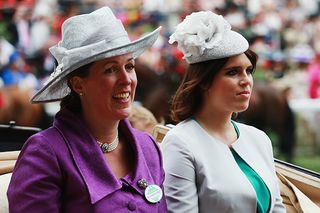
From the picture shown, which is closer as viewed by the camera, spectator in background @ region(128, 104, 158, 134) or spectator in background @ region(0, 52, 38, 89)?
spectator in background @ region(128, 104, 158, 134)

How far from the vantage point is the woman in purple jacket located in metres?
1.92

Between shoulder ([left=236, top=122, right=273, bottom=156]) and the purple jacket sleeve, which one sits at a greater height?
the purple jacket sleeve

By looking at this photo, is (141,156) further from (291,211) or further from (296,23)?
(296,23)

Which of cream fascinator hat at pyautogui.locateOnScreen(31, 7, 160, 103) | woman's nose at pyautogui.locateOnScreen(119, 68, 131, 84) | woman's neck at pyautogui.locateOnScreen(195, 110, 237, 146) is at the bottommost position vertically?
woman's neck at pyautogui.locateOnScreen(195, 110, 237, 146)

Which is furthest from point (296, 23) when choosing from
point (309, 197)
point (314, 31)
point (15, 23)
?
point (309, 197)

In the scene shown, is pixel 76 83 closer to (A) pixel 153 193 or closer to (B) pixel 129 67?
(B) pixel 129 67

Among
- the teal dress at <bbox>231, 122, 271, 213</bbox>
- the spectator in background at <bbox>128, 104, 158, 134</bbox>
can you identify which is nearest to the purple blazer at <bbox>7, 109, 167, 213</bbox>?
the teal dress at <bbox>231, 122, 271, 213</bbox>

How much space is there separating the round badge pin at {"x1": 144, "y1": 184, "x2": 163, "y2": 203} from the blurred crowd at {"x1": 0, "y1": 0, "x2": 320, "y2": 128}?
660 centimetres

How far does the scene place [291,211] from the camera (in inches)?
98.9

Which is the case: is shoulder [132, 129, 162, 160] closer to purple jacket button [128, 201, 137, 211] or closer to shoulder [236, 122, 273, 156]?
purple jacket button [128, 201, 137, 211]

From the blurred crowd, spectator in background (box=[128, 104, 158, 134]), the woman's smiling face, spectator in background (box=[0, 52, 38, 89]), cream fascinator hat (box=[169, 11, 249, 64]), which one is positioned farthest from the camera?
the blurred crowd

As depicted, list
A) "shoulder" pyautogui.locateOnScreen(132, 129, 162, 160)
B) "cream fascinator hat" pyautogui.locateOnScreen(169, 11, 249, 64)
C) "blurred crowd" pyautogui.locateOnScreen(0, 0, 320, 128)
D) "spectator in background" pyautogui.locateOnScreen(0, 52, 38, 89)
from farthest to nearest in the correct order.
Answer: "blurred crowd" pyautogui.locateOnScreen(0, 0, 320, 128) → "spectator in background" pyautogui.locateOnScreen(0, 52, 38, 89) → "cream fascinator hat" pyautogui.locateOnScreen(169, 11, 249, 64) → "shoulder" pyautogui.locateOnScreen(132, 129, 162, 160)

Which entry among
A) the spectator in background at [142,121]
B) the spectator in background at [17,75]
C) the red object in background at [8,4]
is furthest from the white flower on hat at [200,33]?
the red object in background at [8,4]

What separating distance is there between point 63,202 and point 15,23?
359 inches
